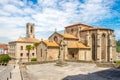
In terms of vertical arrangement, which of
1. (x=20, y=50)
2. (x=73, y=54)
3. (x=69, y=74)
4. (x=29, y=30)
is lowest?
(x=69, y=74)

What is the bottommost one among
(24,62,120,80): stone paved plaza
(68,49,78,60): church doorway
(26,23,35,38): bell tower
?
(24,62,120,80): stone paved plaza

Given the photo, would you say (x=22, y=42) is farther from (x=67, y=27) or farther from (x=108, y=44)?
(x=108, y=44)

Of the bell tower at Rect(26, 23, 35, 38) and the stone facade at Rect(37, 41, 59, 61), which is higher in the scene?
the bell tower at Rect(26, 23, 35, 38)

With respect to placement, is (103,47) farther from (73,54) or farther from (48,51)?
(48,51)

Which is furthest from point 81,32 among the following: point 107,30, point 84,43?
point 107,30

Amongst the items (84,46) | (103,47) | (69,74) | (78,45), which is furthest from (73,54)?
(69,74)

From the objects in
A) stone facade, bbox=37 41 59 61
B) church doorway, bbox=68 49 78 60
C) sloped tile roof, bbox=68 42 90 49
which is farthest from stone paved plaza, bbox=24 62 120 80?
sloped tile roof, bbox=68 42 90 49

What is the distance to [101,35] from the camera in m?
39.0

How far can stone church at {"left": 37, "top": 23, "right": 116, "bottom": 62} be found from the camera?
37066mm

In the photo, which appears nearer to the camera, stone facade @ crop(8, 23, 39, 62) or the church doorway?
the church doorway

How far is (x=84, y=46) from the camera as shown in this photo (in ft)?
128

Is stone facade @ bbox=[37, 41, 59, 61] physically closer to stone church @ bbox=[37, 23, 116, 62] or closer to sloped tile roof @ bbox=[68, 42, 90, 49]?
stone church @ bbox=[37, 23, 116, 62]

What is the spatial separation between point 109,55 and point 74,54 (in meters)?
8.03

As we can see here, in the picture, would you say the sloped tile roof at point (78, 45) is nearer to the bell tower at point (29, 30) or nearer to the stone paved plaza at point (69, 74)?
the stone paved plaza at point (69, 74)
